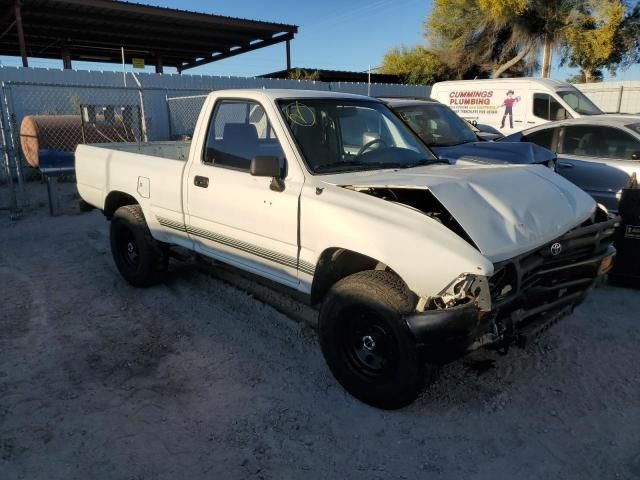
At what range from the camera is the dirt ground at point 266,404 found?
9.00 ft

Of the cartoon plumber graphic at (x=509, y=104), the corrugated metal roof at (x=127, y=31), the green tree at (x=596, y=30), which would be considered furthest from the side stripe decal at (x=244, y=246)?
the green tree at (x=596, y=30)

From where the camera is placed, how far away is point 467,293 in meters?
2.71

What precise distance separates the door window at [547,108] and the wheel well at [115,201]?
1013 cm

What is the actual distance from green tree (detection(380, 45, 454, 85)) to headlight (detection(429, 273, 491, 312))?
29.7m

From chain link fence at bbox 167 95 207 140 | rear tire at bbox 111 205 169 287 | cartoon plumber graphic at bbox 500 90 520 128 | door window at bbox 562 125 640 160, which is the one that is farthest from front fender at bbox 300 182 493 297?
chain link fence at bbox 167 95 207 140

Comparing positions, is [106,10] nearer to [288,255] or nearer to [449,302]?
[288,255]

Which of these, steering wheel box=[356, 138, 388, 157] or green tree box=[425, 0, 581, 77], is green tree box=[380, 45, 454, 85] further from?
steering wheel box=[356, 138, 388, 157]

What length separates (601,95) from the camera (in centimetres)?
1802

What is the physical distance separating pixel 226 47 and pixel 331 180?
81.2 ft

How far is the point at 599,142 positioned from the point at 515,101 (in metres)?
5.89

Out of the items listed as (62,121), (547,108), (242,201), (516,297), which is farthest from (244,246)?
(547,108)

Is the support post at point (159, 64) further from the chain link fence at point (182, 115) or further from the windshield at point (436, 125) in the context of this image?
the windshield at point (436, 125)

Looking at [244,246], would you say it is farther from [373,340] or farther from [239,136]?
[373,340]

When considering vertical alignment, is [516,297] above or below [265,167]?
below
